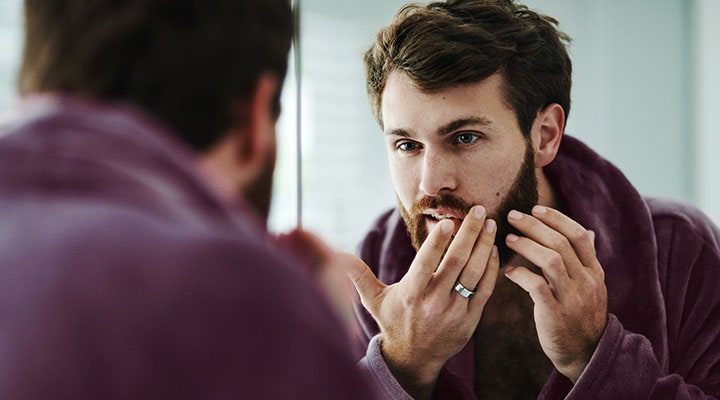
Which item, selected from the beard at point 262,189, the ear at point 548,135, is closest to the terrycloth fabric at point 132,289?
the beard at point 262,189

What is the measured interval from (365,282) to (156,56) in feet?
2.28

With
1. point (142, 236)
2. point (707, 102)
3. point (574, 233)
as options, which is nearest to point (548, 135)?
point (574, 233)

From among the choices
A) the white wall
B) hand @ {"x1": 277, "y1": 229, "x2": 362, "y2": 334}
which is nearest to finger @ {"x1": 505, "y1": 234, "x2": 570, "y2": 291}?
hand @ {"x1": 277, "y1": 229, "x2": 362, "y2": 334}

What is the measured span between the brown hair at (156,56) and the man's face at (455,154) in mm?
688

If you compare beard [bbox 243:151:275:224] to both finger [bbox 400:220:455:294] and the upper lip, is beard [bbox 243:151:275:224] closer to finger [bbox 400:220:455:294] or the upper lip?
finger [bbox 400:220:455:294]

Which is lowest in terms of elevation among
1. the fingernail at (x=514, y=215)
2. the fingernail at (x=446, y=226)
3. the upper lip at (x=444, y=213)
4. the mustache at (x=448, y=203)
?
the fingernail at (x=446, y=226)

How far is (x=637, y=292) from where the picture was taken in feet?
3.76

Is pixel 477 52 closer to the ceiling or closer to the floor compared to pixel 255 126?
closer to the ceiling

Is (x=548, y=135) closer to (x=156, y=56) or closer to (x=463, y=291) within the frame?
(x=463, y=291)

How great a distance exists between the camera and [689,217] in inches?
48.5

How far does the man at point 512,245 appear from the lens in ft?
3.40

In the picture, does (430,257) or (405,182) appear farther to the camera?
(405,182)

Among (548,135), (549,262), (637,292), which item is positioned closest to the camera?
(549,262)

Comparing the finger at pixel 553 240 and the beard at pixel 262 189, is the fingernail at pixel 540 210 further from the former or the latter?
the beard at pixel 262 189
